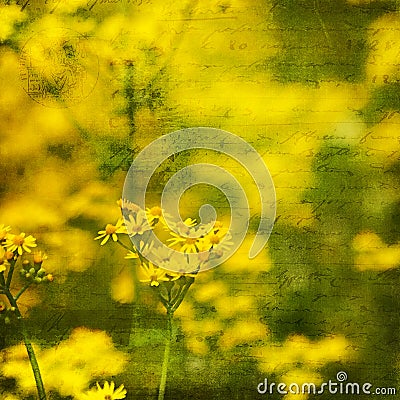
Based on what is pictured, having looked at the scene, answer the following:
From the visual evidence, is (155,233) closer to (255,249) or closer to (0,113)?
(255,249)

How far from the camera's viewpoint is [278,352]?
0.90 meters

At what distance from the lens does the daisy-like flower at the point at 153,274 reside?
91cm

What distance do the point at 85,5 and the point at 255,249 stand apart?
1.45 ft

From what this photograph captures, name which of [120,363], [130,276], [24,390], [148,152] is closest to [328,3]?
[148,152]

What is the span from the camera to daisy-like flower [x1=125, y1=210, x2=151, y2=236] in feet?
3.00

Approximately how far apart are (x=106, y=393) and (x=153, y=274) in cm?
20

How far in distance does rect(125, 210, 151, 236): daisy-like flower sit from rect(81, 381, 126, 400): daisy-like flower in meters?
0.23

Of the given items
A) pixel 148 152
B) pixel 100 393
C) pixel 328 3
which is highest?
pixel 328 3

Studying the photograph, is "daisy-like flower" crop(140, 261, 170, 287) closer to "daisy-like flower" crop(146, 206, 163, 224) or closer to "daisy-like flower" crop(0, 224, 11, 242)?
"daisy-like flower" crop(146, 206, 163, 224)

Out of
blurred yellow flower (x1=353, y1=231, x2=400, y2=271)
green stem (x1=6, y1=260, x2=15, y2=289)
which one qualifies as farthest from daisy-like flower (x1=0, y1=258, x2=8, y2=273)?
blurred yellow flower (x1=353, y1=231, x2=400, y2=271)

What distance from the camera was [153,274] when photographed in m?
0.91

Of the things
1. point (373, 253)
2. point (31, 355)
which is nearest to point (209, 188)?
point (373, 253)

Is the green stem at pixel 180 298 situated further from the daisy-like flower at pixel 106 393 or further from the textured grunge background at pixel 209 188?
the daisy-like flower at pixel 106 393

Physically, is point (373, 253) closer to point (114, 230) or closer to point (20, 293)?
point (114, 230)
